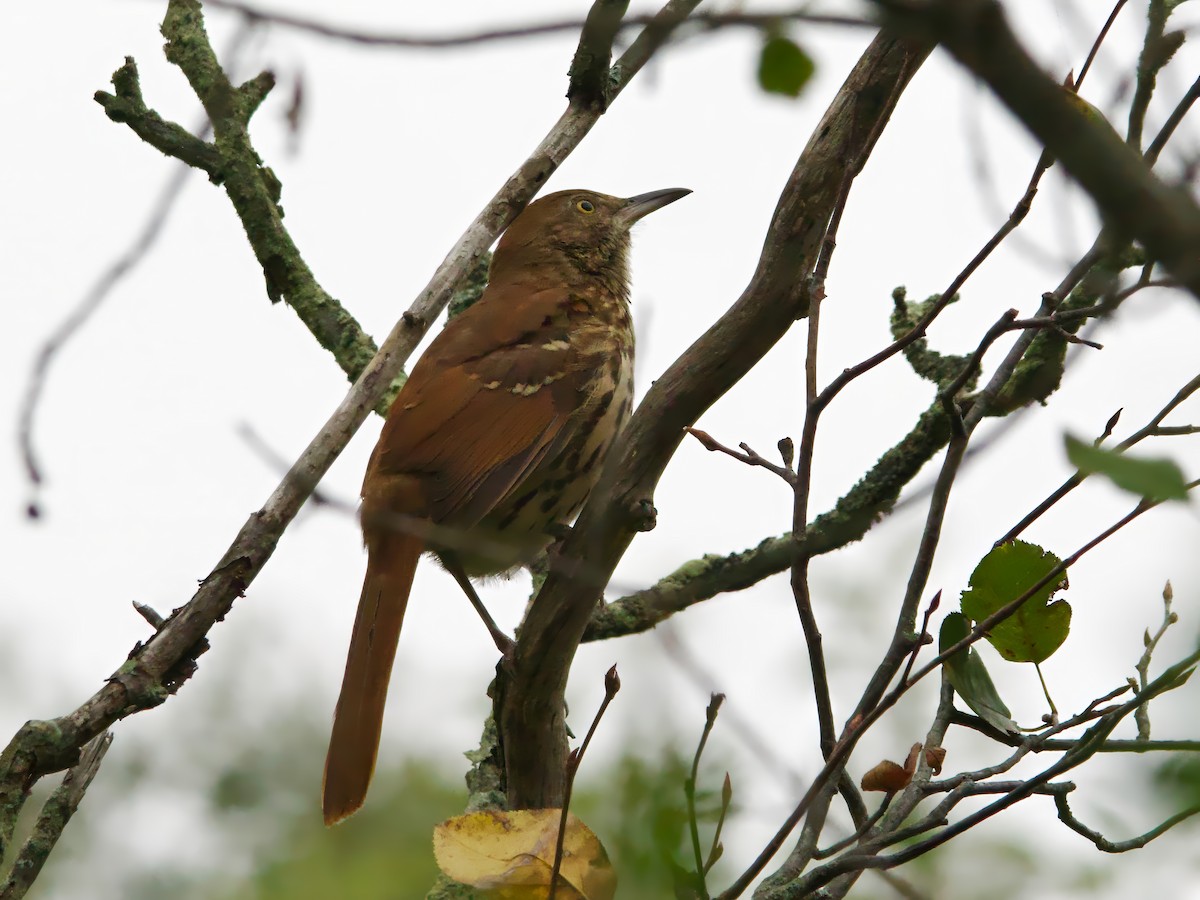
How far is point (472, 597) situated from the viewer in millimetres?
3740

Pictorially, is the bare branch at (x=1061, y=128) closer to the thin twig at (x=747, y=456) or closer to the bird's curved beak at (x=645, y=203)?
the thin twig at (x=747, y=456)

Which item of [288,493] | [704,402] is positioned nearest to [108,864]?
[288,493]

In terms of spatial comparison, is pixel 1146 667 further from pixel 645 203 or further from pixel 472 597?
pixel 645 203

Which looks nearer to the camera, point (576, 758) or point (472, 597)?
point (576, 758)

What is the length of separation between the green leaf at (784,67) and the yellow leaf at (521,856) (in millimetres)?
1170

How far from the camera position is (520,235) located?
4.82 m

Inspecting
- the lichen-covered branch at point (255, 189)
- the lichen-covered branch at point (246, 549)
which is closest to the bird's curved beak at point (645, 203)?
the lichen-covered branch at point (255, 189)

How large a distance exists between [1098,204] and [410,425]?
308cm

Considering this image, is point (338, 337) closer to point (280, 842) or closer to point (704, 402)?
point (704, 402)

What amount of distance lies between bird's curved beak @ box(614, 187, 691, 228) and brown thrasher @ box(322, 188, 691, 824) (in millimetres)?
574

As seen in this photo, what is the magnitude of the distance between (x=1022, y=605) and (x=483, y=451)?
1864mm

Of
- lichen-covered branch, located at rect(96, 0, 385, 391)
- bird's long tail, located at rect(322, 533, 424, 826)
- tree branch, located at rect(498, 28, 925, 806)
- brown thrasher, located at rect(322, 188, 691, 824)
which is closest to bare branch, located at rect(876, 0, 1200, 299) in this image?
tree branch, located at rect(498, 28, 925, 806)

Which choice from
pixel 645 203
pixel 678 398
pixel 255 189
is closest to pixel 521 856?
pixel 678 398

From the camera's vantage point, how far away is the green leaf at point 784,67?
4.81 ft
